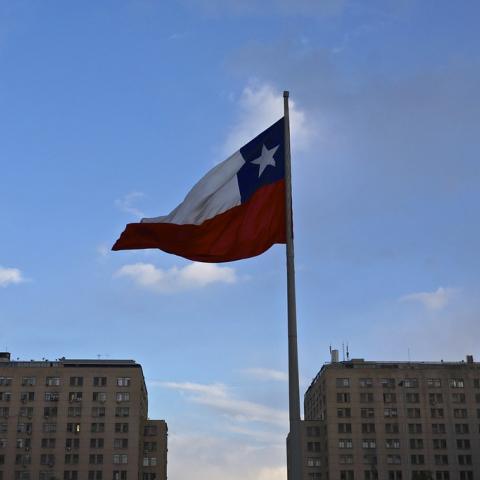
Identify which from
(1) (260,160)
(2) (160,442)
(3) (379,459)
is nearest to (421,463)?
(3) (379,459)

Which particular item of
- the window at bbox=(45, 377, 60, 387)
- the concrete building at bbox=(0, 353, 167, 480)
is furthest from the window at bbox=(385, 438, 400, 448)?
the window at bbox=(45, 377, 60, 387)

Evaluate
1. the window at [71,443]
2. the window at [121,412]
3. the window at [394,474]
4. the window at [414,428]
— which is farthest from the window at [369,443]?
the window at [71,443]

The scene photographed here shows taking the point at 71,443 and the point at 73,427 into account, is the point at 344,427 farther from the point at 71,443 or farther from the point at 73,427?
the point at 71,443

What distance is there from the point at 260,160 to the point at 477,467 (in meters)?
156

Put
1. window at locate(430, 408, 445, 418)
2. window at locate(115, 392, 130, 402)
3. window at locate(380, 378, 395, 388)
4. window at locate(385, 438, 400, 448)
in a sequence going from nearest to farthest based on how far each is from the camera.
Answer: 1. window at locate(115, 392, 130, 402)
2. window at locate(385, 438, 400, 448)
3. window at locate(430, 408, 445, 418)
4. window at locate(380, 378, 395, 388)

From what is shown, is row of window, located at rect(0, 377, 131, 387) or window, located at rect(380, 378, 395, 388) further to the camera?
window, located at rect(380, 378, 395, 388)

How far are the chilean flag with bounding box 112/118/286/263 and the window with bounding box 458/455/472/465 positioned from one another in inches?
6098

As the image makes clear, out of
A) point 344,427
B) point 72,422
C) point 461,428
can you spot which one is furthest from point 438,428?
point 72,422

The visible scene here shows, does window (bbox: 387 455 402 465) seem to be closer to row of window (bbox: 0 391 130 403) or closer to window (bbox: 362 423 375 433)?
window (bbox: 362 423 375 433)

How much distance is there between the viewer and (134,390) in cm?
16325

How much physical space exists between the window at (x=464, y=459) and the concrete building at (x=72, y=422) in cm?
6272

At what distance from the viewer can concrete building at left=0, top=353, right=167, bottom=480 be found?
155 m

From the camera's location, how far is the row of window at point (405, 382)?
557ft

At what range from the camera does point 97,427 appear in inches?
6280
